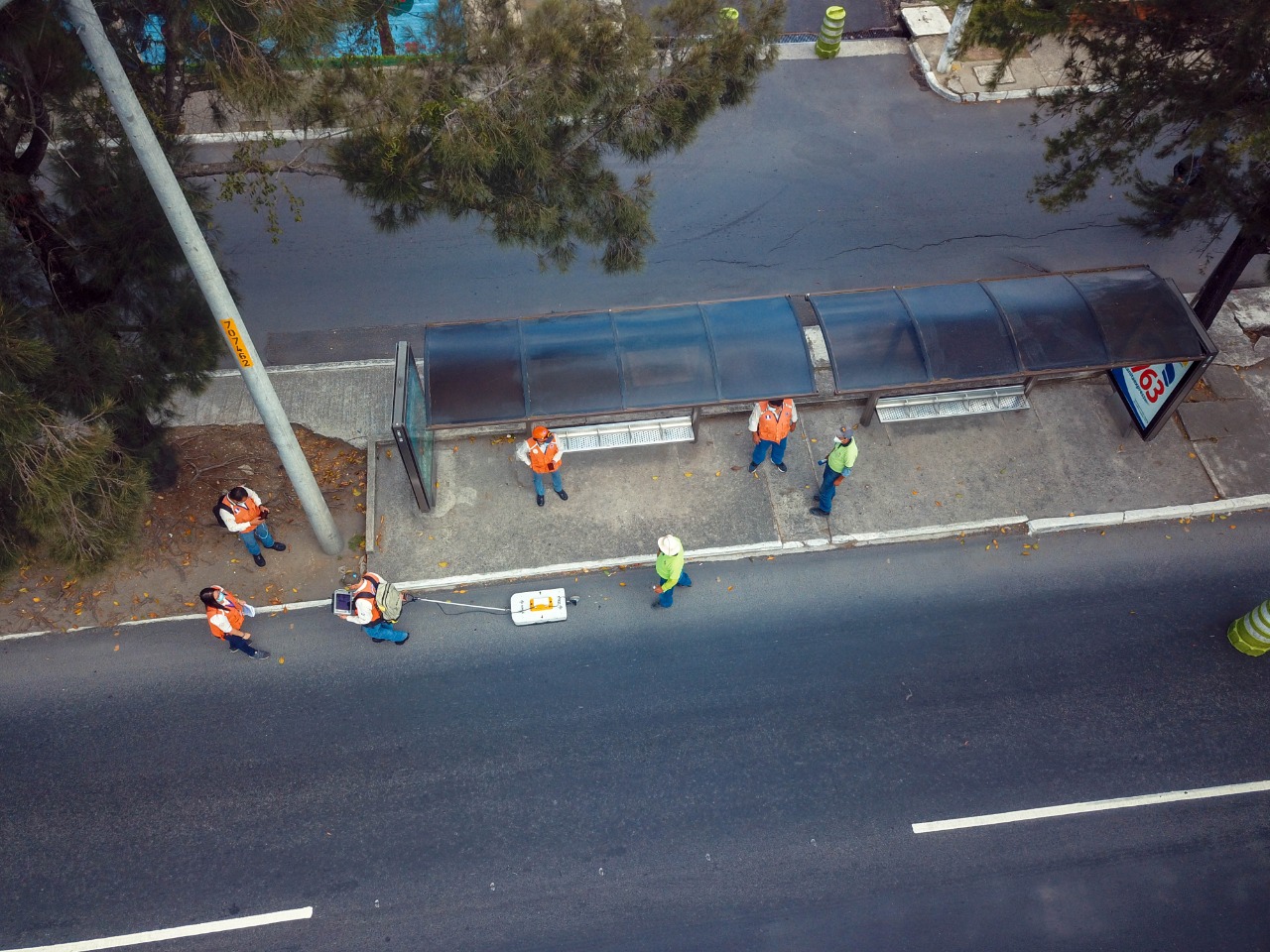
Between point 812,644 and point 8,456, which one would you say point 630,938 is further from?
point 8,456

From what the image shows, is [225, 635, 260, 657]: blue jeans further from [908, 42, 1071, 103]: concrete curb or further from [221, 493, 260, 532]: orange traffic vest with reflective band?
[908, 42, 1071, 103]: concrete curb

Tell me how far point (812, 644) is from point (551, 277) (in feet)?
23.2

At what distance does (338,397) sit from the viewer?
11984 millimetres

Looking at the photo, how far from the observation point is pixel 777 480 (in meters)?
11.4

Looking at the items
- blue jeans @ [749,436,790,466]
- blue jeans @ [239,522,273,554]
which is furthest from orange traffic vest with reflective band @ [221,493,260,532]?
blue jeans @ [749,436,790,466]

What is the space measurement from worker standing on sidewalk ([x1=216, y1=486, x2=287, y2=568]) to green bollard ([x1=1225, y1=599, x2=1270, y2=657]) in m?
11.4

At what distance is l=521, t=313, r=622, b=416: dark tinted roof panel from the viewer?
417 inches

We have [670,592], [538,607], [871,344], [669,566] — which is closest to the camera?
[669,566]

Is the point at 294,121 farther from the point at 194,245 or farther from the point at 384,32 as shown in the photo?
the point at 194,245

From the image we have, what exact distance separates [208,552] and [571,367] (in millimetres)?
5057

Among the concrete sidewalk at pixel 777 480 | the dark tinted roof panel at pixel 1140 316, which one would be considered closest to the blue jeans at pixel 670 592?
the concrete sidewalk at pixel 777 480

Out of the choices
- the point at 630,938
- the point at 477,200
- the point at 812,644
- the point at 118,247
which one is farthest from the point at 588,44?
the point at 630,938

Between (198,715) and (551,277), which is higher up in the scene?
(551,277)

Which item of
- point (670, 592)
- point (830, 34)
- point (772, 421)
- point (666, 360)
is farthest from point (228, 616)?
point (830, 34)
